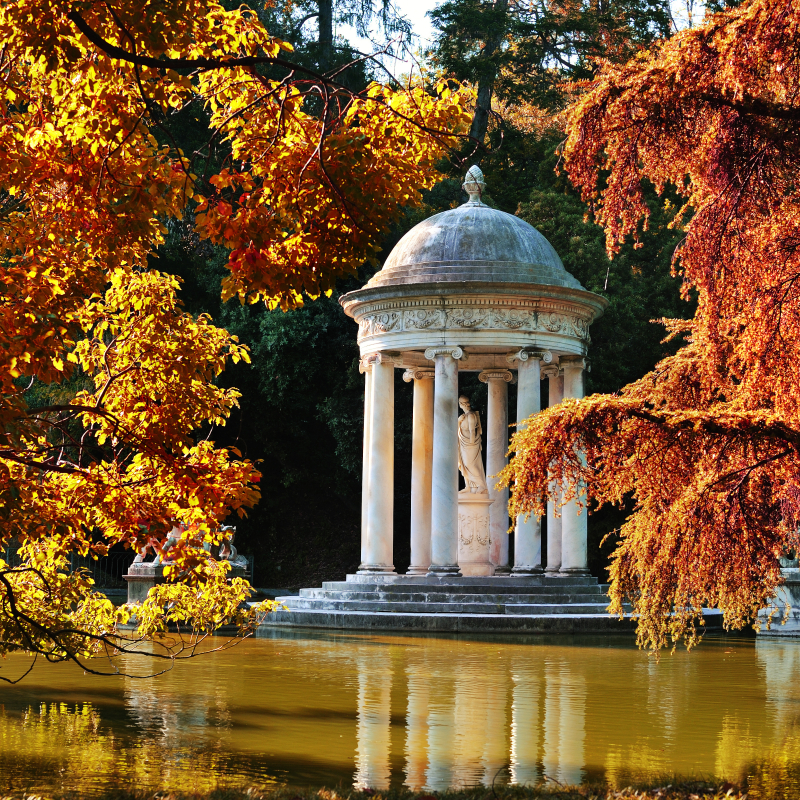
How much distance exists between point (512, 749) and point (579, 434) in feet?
9.76

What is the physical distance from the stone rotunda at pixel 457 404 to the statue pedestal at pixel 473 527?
0.09ft

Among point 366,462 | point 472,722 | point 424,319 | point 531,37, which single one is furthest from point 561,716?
point 531,37

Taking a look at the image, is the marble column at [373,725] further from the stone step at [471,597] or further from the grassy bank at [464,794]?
the stone step at [471,597]

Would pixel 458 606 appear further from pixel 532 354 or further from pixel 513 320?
pixel 513 320

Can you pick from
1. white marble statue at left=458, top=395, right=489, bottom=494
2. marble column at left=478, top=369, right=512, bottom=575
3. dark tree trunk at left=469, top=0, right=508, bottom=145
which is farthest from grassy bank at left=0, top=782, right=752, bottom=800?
dark tree trunk at left=469, top=0, right=508, bottom=145

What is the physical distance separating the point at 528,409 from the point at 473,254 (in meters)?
4.30

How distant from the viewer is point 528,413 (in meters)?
28.3

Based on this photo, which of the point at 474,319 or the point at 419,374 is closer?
the point at 474,319

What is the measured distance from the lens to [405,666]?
55.9 ft

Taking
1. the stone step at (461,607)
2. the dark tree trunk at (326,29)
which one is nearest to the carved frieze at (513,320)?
the stone step at (461,607)

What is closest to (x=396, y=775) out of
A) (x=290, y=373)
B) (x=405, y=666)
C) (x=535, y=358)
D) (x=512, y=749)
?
(x=512, y=749)

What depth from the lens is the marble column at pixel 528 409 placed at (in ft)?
92.1

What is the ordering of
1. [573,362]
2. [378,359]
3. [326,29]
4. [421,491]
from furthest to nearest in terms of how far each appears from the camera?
[326,29] < [421,491] < [573,362] < [378,359]

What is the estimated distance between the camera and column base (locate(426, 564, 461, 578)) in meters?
27.3
